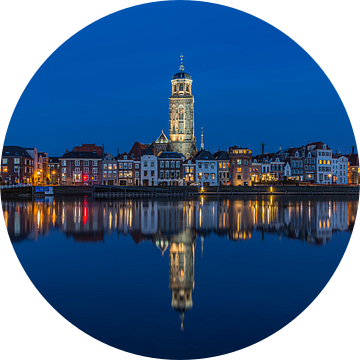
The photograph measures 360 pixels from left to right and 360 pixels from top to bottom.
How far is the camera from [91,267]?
46.2 feet

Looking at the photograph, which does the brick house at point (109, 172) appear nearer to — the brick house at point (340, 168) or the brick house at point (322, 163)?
the brick house at point (322, 163)

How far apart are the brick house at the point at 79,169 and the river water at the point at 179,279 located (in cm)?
5599

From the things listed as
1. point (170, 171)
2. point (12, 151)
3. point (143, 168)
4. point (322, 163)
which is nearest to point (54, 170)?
point (12, 151)

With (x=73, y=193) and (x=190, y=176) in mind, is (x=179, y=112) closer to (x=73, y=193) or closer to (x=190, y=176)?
(x=190, y=176)

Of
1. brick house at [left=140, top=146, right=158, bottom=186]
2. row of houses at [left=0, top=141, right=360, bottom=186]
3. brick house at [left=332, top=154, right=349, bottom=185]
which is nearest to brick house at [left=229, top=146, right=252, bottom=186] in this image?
row of houses at [left=0, top=141, right=360, bottom=186]

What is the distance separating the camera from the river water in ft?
27.4

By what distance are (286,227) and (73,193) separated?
53.7 m

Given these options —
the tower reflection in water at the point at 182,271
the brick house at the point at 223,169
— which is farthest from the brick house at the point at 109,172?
the tower reflection in water at the point at 182,271

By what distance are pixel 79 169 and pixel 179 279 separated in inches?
2767

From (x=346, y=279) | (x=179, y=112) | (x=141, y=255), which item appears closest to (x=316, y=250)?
(x=141, y=255)

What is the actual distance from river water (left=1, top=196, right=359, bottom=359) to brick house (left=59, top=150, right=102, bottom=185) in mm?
55987

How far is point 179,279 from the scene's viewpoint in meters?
12.5

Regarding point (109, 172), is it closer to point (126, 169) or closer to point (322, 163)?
point (126, 169)

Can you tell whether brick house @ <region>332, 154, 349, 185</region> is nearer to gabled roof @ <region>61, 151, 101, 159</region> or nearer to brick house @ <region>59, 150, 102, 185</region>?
brick house @ <region>59, 150, 102, 185</region>
